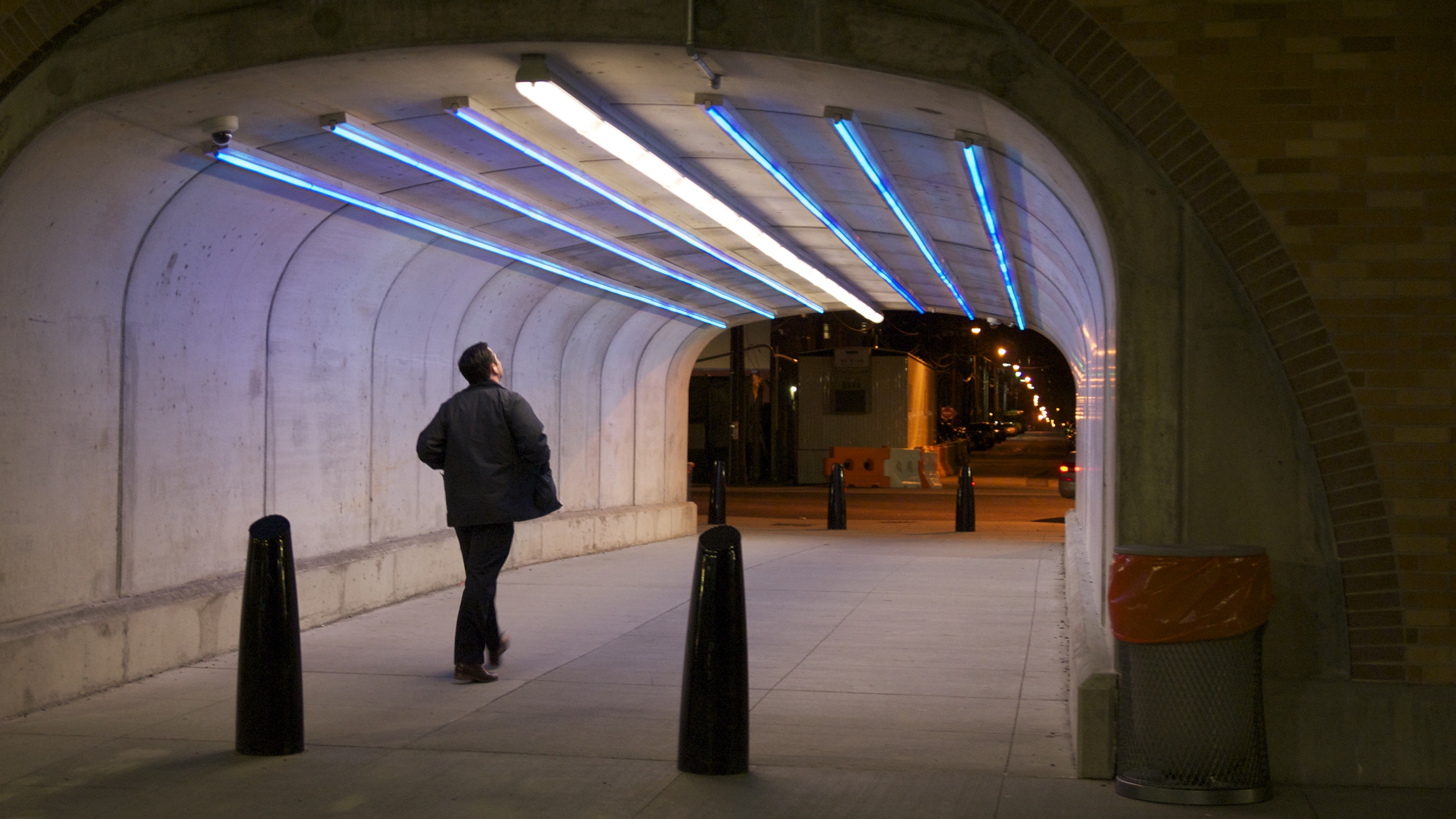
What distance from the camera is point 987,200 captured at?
859 centimetres

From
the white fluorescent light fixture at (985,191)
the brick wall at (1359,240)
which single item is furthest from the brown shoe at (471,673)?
the brick wall at (1359,240)

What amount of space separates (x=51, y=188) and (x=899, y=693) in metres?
5.17

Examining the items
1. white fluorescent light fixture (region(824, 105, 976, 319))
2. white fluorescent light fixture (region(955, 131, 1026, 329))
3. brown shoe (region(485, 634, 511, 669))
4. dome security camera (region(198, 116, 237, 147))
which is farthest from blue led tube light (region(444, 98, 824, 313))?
brown shoe (region(485, 634, 511, 669))

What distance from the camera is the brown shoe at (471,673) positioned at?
280 inches

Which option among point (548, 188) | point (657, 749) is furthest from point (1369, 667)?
point (548, 188)

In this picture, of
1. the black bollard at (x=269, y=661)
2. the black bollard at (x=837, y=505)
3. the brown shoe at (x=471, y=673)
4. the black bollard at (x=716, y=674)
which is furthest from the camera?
the black bollard at (x=837, y=505)

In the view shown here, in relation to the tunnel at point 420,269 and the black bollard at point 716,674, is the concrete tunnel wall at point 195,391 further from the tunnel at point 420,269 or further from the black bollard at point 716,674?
the black bollard at point 716,674

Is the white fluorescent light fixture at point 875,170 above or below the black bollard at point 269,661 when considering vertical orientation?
above

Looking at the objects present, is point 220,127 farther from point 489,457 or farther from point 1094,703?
point 1094,703

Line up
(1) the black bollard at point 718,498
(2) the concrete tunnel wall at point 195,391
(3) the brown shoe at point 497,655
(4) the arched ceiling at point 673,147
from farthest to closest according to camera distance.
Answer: (1) the black bollard at point 718,498, (3) the brown shoe at point 497,655, (2) the concrete tunnel wall at point 195,391, (4) the arched ceiling at point 673,147

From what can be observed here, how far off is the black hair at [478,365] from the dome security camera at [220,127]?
1.71 metres

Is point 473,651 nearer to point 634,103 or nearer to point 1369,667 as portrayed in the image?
point 634,103

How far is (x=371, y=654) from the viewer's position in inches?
316

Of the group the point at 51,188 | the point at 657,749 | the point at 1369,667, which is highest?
the point at 51,188
